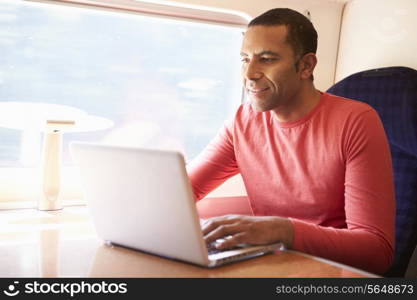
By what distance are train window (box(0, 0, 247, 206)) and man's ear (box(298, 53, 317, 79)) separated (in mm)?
669

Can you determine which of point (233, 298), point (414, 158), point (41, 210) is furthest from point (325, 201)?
point (41, 210)

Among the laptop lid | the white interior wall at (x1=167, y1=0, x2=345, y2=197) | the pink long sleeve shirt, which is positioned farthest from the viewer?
the white interior wall at (x1=167, y1=0, x2=345, y2=197)

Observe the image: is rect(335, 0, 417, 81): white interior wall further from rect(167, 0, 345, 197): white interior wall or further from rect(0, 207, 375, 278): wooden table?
rect(0, 207, 375, 278): wooden table

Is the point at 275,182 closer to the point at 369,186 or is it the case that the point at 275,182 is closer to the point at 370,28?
the point at 369,186

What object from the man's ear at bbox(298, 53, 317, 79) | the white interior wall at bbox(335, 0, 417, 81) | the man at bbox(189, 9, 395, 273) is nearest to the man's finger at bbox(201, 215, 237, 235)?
the man at bbox(189, 9, 395, 273)

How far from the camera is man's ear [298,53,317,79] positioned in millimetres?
1447

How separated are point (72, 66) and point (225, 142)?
0.69 m

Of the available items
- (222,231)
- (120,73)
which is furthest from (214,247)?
(120,73)

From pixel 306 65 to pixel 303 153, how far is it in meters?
0.28

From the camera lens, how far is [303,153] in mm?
1373

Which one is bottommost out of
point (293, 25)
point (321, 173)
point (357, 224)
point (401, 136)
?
point (357, 224)

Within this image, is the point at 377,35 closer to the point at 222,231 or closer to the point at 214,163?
the point at 214,163

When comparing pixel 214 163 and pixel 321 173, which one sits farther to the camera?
pixel 214 163

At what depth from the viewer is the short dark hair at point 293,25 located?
140 cm
